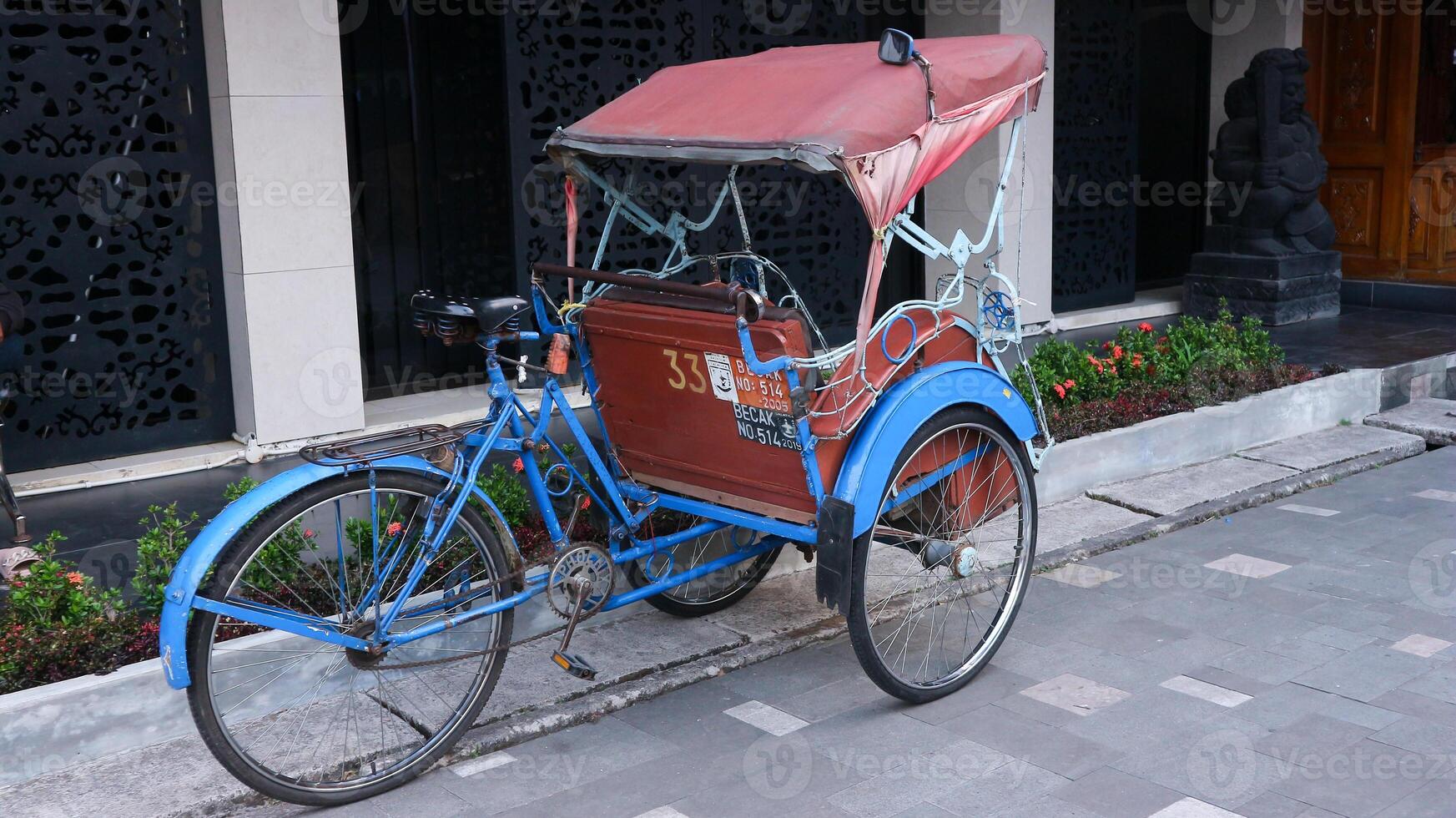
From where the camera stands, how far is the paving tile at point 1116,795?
3.78 meters

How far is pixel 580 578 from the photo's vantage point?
429 centimetres

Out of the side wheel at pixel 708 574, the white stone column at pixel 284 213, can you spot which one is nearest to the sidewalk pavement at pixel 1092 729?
the side wheel at pixel 708 574

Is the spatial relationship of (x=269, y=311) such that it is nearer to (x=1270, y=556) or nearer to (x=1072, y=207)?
(x=1270, y=556)

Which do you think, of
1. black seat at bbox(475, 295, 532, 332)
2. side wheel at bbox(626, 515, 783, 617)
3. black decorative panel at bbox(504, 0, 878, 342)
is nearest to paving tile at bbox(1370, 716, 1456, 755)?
side wheel at bbox(626, 515, 783, 617)

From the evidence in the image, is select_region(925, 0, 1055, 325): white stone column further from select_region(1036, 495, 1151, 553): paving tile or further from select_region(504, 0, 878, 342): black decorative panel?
select_region(1036, 495, 1151, 553): paving tile

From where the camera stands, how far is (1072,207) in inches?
446

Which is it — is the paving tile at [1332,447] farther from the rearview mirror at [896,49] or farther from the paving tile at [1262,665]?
the rearview mirror at [896,49]

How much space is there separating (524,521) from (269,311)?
2.43 metres

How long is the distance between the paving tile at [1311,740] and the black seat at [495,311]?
8.81 ft

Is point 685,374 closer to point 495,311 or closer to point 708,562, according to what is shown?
point 495,311

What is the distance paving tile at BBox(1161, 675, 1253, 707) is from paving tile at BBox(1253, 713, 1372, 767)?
221mm

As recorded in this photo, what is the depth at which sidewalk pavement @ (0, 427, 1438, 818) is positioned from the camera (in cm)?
392

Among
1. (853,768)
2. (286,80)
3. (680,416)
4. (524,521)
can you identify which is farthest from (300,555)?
(286,80)

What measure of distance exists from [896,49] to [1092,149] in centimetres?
764
